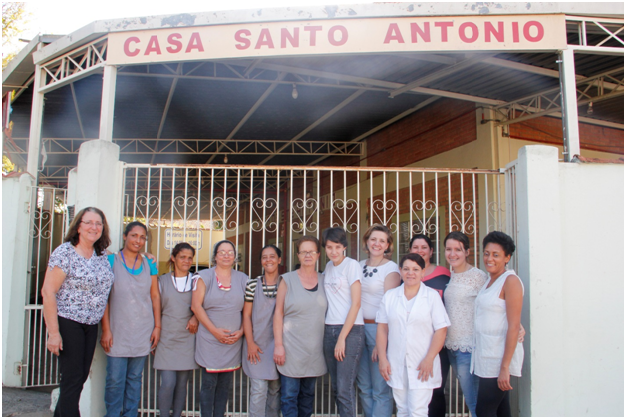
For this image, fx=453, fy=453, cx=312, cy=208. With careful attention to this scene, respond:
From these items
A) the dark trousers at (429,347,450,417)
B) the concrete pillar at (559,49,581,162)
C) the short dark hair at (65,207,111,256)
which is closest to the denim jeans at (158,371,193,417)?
the short dark hair at (65,207,111,256)

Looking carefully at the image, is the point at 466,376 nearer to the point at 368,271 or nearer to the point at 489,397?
the point at 489,397

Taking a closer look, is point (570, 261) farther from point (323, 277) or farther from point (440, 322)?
point (323, 277)

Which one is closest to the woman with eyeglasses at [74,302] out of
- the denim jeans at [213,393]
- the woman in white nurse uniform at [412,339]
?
the denim jeans at [213,393]

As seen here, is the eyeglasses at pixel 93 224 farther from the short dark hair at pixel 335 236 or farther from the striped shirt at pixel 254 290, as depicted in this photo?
the short dark hair at pixel 335 236

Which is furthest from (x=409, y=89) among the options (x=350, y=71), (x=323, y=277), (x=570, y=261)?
(x=323, y=277)

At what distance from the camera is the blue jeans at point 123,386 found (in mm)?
3555

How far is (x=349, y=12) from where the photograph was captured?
168 inches

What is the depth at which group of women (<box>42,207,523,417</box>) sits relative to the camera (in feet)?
10.4

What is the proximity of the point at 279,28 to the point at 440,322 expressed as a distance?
3018 millimetres

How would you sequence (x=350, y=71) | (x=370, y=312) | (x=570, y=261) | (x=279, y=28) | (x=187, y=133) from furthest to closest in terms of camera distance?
(x=187, y=133), (x=350, y=71), (x=279, y=28), (x=570, y=261), (x=370, y=312)

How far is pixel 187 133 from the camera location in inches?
408

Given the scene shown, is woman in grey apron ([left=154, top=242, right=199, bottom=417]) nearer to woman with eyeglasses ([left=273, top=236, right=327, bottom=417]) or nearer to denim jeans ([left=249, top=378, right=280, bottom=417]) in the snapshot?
denim jeans ([left=249, top=378, right=280, bottom=417])

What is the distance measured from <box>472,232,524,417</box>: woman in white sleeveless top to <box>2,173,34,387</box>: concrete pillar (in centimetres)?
495

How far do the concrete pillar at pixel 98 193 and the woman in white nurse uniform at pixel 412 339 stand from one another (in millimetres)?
2438
